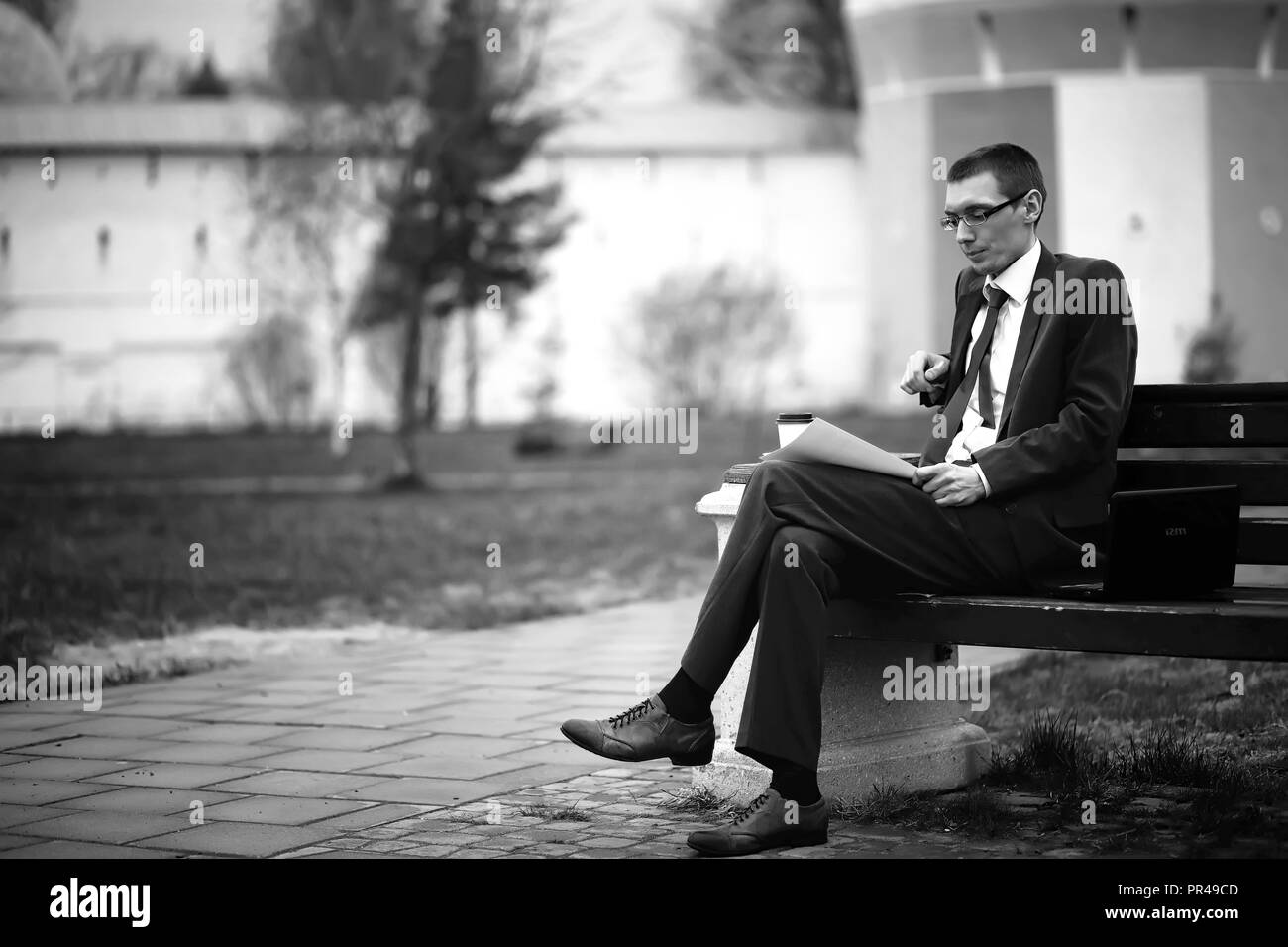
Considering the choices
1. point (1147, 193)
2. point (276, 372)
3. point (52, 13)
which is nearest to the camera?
point (1147, 193)

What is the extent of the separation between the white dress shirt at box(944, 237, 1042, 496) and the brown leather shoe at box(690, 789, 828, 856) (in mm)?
1122

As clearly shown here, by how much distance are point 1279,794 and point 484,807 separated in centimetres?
225

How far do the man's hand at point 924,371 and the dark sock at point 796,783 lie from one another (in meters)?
1.30

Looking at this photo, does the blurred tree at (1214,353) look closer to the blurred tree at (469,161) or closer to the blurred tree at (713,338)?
the blurred tree at (713,338)

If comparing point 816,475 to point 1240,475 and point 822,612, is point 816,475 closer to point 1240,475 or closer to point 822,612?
point 822,612

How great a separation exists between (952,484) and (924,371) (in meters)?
0.62

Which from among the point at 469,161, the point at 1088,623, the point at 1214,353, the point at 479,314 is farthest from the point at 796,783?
the point at 479,314

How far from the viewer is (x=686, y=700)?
4.42 m

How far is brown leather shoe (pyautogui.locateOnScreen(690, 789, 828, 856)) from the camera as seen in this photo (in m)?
4.28

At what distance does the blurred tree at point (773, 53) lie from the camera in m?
50.4

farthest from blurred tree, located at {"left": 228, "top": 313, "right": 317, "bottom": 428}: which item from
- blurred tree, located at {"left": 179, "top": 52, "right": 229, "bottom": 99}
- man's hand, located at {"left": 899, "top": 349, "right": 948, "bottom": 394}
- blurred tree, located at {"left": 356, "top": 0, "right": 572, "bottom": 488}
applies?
man's hand, located at {"left": 899, "top": 349, "right": 948, "bottom": 394}

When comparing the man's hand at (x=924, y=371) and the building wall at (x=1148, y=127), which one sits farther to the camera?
the building wall at (x=1148, y=127)

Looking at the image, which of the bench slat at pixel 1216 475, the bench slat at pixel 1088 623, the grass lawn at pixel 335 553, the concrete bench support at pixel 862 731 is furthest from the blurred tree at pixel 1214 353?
the bench slat at pixel 1088 623

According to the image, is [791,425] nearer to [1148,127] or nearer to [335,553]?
[335,553]
